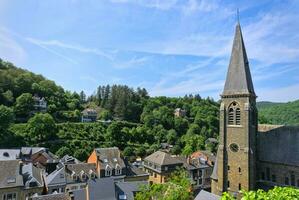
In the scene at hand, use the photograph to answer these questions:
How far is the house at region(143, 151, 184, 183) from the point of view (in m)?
57.0

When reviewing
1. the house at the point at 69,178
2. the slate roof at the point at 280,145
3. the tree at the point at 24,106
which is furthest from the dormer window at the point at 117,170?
the tree at the point at 24,106

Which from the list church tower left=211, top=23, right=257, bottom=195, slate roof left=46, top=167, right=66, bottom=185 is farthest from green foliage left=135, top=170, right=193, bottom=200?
slate roof left=46, top=167, right=66, bottom=185

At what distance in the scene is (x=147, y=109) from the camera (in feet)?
399

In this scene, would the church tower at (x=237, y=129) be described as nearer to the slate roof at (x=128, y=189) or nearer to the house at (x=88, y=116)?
the slate roof at (x=128, y=189)

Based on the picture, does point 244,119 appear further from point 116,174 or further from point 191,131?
point 191,131

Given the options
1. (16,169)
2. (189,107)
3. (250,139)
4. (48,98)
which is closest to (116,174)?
(16,169)

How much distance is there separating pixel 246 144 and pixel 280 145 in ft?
15.1

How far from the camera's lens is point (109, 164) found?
5216 cm

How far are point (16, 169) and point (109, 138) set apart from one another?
4043 cm

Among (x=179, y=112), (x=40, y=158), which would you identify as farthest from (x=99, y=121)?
(x=40, y=158)

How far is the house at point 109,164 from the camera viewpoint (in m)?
51.1

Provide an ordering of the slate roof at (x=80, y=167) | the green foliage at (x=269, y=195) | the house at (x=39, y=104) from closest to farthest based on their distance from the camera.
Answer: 1. the green foliage at (x=269, y=195)
2. the slate roof at (x=80, y=167)
3. the house at (x=39, y=104)

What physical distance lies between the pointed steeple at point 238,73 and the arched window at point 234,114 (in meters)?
1.69

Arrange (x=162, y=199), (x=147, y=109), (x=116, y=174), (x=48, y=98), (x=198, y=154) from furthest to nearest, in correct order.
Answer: (x=147, y=109) < (x=48, y=98) < (x=198, y=154) < (x=116, y=174) < (x=162, y=199)
